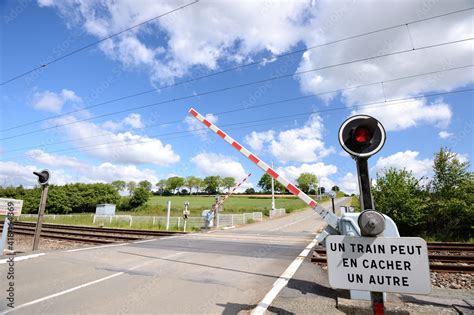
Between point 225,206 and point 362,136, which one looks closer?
point 362,136

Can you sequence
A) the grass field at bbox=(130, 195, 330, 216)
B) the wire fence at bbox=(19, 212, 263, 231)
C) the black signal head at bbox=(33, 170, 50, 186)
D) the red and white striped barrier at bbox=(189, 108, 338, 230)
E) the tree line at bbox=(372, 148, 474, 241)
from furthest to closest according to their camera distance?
the grass field at bbox=(130, 195, 330, 216) → the wire fence at bbox=(19, 212, 263, 231) → the tree line at bbox=(372, 148, 474, 241) → the black signal head at bbox=(33, 170, 50, 186) → the red and white striped barrier at bbox=(189, 108, 338, 230)

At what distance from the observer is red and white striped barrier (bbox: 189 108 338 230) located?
382 centimetres

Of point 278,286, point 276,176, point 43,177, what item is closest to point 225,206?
point 43,177

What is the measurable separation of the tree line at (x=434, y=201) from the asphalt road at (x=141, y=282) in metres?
12.2

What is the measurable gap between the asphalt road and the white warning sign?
2542 mm

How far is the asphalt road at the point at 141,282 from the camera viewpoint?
14.3 ft

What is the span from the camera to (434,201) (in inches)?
710

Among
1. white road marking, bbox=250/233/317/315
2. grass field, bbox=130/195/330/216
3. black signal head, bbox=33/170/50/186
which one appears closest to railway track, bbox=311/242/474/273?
white road marking, bbox=250/233/317/315

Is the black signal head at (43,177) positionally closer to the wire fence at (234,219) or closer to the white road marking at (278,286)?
the white road marking at (278,286)

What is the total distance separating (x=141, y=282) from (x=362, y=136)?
535cm

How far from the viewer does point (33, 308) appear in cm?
421

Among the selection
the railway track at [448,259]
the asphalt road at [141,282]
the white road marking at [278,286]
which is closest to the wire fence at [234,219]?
the railway track at [448,259]

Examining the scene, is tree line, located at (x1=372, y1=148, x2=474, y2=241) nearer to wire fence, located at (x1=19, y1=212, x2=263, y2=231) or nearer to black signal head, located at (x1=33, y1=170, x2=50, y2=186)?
wire fence, located at (x1=19, y1=212, x2=263, y2=231)

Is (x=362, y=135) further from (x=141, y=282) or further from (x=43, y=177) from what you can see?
(x=43, y=177)
